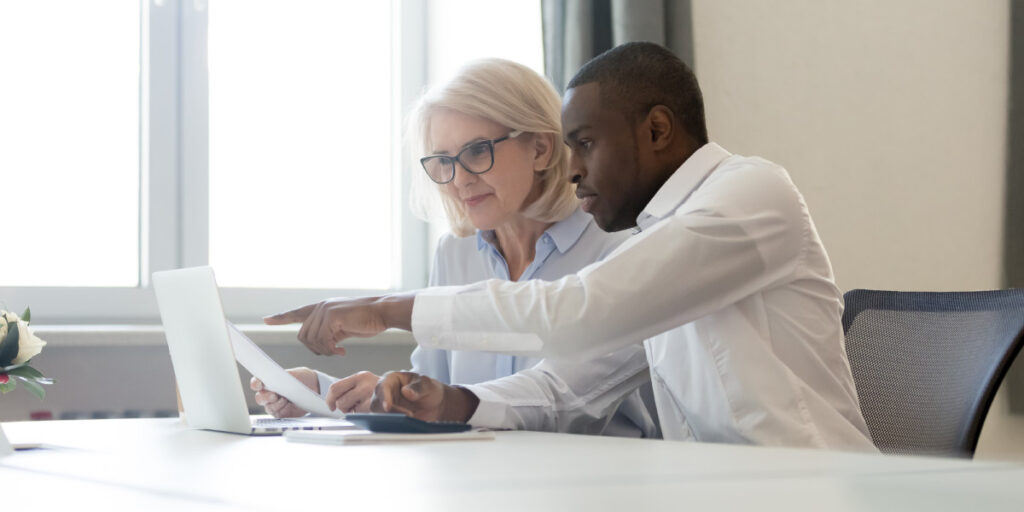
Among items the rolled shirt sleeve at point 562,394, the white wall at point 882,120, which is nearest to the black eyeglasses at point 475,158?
the rolled shirt sleeve at point 562,394

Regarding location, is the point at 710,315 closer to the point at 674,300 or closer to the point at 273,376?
the point at 674,300

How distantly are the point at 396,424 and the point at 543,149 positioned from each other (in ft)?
3.21

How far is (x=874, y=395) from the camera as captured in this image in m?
1.56

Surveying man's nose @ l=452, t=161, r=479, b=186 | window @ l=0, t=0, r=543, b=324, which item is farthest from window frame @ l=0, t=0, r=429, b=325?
man's nose @ l=452, t=161, r=479, b=186

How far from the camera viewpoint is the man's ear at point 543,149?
1979mm

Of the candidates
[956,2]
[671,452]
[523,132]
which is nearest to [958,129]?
[956,2]

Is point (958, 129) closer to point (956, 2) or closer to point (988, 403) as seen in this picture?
point (956, 2)

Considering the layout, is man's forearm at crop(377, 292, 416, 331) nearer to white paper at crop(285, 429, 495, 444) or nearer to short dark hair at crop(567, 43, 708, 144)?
white paper at crop(285, 429, 495, 444)

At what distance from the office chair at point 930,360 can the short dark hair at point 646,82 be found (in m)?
0.40

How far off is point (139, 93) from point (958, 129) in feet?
7.80

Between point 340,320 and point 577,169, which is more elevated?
point 577,169

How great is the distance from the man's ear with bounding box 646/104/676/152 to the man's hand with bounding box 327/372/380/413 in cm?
54

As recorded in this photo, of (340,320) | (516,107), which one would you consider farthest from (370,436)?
(516,107)

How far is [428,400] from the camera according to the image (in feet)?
4.42
